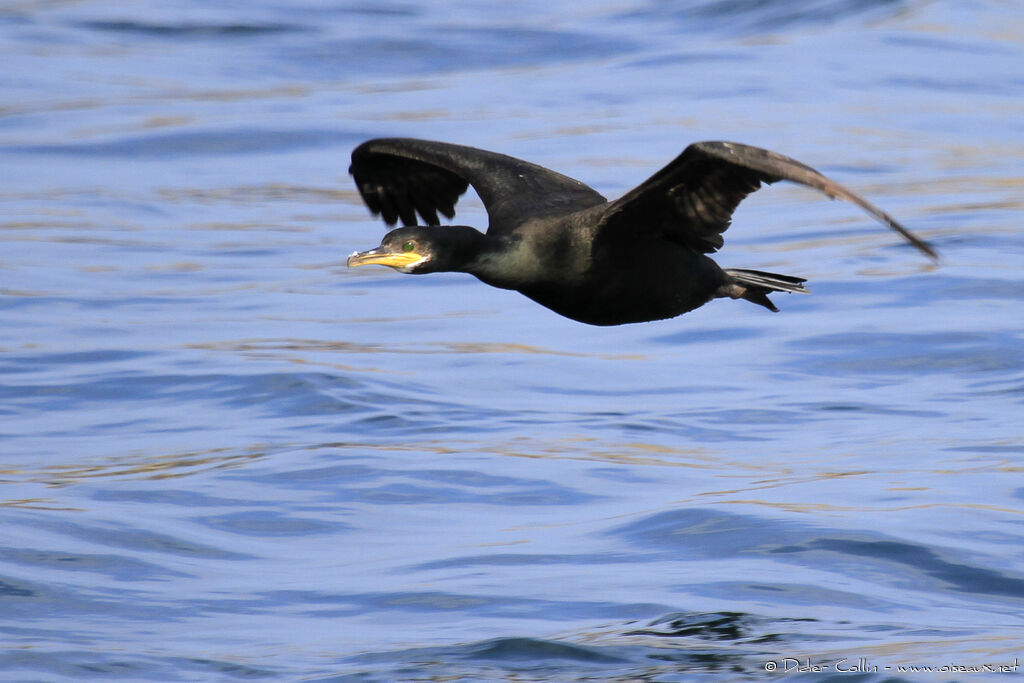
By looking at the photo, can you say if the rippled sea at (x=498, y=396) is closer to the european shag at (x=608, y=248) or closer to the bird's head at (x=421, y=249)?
the european shag at (x=608, y=248)

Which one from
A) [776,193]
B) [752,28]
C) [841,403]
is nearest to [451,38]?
[752,28]

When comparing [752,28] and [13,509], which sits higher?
[752,28]

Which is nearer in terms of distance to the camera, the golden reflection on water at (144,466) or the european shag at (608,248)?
the european shag at (608,248)

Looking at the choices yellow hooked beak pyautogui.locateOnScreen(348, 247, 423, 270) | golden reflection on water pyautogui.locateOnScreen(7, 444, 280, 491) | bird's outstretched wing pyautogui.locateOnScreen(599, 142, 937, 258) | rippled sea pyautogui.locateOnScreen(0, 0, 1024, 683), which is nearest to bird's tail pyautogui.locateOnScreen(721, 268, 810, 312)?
bird's outstretched wing pyautogui.locateOnScreen(599, 142, 937, 258)

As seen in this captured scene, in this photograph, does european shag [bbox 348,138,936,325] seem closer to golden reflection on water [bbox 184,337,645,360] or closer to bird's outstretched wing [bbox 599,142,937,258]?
bird's outstretched wing [bbox 599,142,937,258]

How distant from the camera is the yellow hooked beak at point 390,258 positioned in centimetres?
675

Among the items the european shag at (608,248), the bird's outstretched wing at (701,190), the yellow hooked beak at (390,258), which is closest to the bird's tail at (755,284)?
the european shag at (608,248)

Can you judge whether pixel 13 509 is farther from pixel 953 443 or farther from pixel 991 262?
pixel 991 262

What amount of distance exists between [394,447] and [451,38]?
41.9 feet

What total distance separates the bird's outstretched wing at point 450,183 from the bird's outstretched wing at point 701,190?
0.51 m

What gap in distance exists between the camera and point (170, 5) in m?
23.2

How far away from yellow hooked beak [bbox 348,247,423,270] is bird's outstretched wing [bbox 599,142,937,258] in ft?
2.37

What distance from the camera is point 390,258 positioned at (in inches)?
266

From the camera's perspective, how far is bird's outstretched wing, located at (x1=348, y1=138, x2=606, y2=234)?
24.1ft
